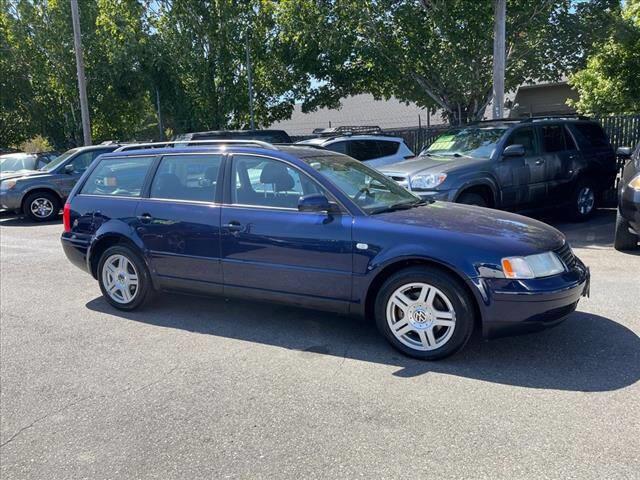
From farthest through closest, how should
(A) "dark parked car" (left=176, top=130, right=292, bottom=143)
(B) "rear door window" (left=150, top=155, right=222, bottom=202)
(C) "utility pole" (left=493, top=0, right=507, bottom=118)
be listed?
(A) "dark parked car" (left=176, top=130, right=292, bottom=143), (C) "utility pole" (left=493, top=0, right=507, bottom=118), (B) "rear door window" (left=150, top=155, right=222, bottom=202)

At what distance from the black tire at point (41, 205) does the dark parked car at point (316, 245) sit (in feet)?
26.3

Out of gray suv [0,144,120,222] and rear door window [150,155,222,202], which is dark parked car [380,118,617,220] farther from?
gray suv [0,144,120,222]

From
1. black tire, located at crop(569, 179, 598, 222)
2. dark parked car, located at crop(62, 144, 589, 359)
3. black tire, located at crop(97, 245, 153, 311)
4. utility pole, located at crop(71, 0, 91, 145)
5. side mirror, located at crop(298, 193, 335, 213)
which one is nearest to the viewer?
dark parked car, located at crop(62, 144, 589, 359)

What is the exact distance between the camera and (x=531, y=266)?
4.09 m

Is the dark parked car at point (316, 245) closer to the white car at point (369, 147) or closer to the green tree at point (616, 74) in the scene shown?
the white car at point (369, 147)

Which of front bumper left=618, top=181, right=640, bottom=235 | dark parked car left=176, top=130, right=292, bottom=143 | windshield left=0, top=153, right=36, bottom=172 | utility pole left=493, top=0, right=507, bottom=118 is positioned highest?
utility pole left=493, top=0, right=507, bottom=118

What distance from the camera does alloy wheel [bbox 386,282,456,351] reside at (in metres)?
4.22

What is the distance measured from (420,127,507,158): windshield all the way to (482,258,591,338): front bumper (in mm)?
5306

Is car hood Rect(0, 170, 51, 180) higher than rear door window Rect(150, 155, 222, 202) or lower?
higher

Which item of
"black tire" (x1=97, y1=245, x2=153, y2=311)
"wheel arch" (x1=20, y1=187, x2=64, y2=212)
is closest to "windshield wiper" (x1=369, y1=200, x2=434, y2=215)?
"black tire" (x1=97, y1=245, x2=153, y2=311)

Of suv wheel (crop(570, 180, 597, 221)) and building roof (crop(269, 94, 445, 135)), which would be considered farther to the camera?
building roof (crop(269, 94, 445, 135))

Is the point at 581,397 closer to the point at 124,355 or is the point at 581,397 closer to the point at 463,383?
the point at 463,383

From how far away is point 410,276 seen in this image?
4.27 meters

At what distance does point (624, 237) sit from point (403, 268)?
4764 mm
